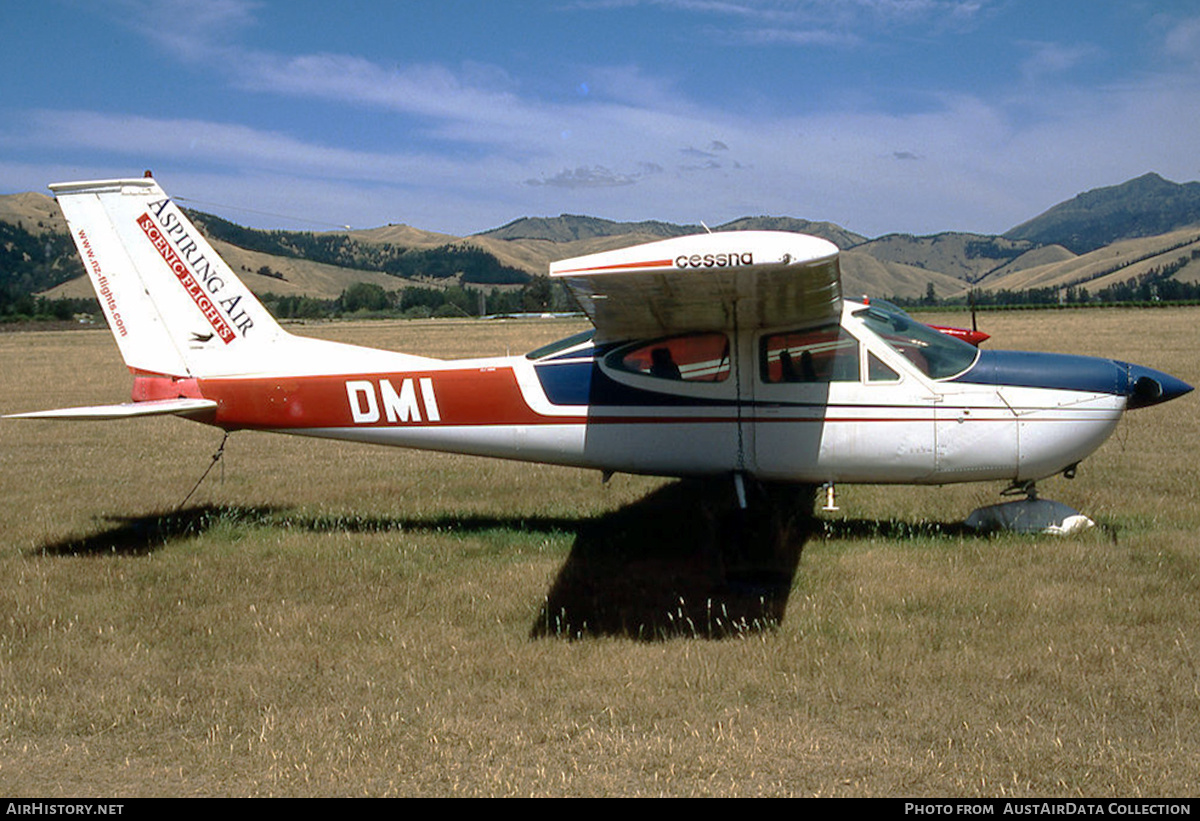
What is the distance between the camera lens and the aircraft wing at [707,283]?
5059 millimetres

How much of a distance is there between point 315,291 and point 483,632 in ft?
369

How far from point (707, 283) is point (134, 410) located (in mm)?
4849

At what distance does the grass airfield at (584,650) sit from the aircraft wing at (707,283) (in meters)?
1.93

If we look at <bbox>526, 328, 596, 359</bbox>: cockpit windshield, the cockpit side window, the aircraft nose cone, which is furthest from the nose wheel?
<bbox>526, 328, 596, 359</bbox>: cockpit windshield

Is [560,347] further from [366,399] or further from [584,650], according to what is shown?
[584,650]

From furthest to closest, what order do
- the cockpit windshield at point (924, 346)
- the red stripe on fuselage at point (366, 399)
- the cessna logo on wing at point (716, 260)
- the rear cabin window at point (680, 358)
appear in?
the red stripe on fuselage at point (366, 399), the rear cabin window at point (680, 358), the cockpit windshield at point (924, 346), the cessna logo on wing at point (716, 260)

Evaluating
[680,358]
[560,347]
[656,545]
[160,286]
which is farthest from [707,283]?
[160,286]

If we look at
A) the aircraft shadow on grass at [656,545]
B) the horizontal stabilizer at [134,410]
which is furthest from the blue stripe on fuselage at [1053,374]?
the horizontal stabilizer at [134,410]

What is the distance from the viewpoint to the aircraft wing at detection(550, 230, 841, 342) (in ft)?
16.6

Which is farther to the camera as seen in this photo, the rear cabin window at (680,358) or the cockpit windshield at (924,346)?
the rear cabin window at (680,358)

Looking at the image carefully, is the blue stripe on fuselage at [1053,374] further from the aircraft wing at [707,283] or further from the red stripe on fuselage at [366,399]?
the red stripe on fuselage at [366,399]

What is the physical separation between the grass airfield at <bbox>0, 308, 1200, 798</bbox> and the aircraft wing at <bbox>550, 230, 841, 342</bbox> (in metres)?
1.93

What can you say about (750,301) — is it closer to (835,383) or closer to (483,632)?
(835,383)

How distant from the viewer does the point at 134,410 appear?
7.41 m
